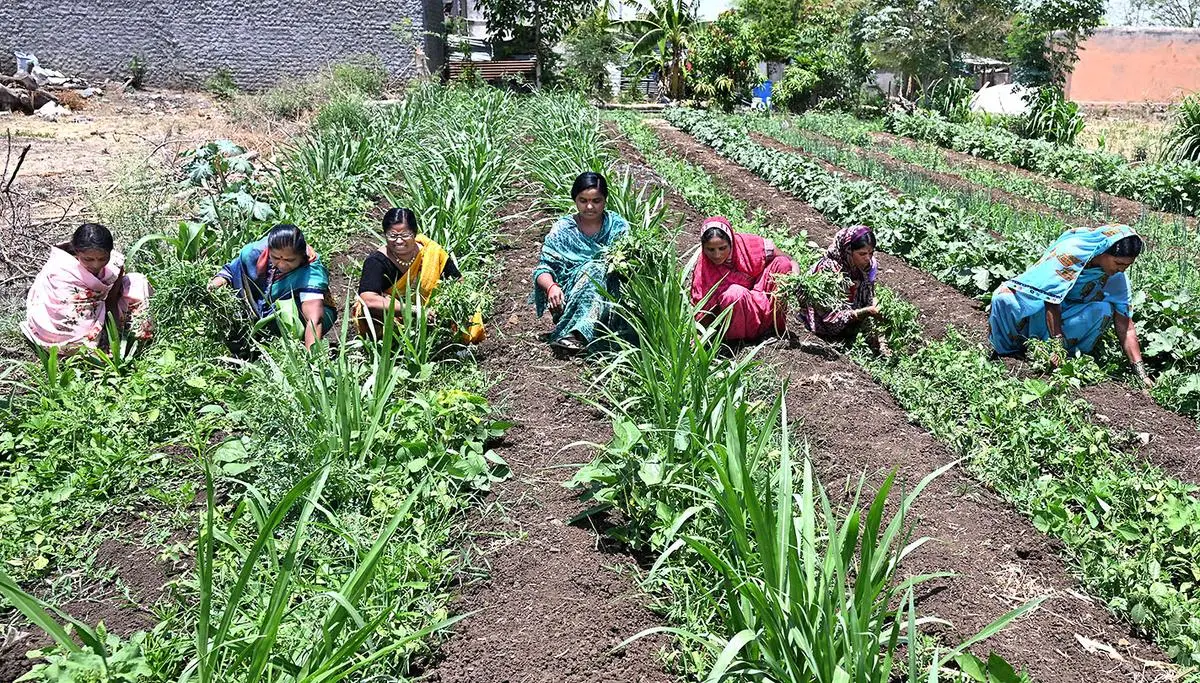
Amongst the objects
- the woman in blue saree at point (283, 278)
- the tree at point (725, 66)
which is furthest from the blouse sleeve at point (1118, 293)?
Answer: the tree at point (725, 66)

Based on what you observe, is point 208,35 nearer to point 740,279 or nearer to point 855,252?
point 740,279

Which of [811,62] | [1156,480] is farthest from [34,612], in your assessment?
[811,62]

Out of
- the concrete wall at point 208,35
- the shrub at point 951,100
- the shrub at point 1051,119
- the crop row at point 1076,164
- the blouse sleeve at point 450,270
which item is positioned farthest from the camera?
the concrete wall at point 208,35

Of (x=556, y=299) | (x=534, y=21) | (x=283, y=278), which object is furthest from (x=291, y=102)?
(x=556, y=299)

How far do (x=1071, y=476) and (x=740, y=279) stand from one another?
5.62ft

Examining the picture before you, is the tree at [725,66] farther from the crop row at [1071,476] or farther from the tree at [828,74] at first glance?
the crop row at [1071,476]

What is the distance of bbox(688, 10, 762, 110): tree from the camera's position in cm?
1950

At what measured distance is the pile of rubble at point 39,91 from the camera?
1395 centimetres

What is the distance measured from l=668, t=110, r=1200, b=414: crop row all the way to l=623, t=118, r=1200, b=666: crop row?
2.02ft

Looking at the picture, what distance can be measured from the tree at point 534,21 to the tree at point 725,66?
284cm

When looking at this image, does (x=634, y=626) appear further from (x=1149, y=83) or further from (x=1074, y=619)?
(x=1149, y=83)

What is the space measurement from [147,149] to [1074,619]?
1128 centimetres

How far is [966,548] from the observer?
2748mm

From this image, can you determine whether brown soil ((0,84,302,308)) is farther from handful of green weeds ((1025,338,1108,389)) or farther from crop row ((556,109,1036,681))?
handful of green weeds ((1025,338,1108,389))
